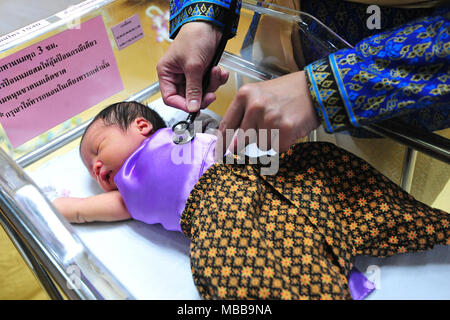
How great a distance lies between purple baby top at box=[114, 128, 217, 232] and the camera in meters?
0.93

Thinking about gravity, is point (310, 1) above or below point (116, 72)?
above

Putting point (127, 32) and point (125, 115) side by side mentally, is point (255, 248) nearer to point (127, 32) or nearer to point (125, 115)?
point (125, 115)

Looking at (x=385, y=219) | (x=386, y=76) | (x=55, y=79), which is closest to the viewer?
(x=386, y=76)

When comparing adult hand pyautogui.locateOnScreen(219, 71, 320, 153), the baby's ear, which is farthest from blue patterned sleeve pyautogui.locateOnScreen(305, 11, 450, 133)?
the baby's ear

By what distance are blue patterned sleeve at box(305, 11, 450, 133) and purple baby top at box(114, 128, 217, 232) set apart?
0.34m

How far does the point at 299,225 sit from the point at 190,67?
0.42 m

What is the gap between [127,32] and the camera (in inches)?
52.9

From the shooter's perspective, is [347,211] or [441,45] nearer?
[441,45]

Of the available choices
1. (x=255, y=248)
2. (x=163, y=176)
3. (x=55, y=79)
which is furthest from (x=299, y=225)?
(x=55, y=79)

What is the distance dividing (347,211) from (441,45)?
13.7 inches

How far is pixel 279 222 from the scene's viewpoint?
0.78 meters

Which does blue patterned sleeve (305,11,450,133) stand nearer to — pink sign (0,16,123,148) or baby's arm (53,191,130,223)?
baby's arm (53,191,130,223)

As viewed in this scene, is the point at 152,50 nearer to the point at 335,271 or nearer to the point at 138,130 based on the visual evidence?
the point at 138,130

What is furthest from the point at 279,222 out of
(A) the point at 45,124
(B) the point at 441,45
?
(A) the point at 45,124
